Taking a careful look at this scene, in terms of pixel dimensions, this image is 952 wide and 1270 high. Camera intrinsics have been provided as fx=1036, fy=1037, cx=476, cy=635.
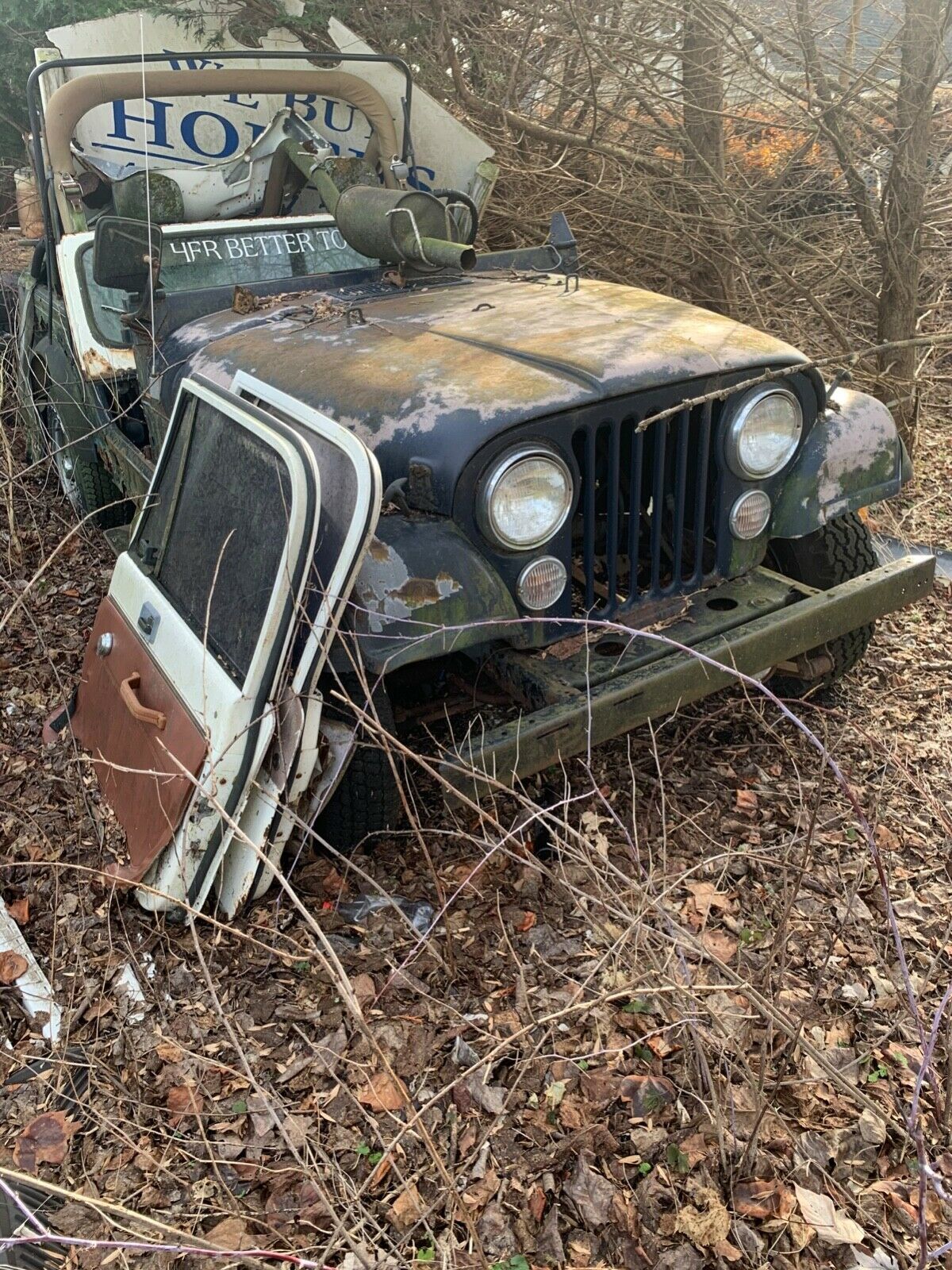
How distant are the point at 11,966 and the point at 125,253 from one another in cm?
222

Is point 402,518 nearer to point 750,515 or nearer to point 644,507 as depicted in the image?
point 644,507

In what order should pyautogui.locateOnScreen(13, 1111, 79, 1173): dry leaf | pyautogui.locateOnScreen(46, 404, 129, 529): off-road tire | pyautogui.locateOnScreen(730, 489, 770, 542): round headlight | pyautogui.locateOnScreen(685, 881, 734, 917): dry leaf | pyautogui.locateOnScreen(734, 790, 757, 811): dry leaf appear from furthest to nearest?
pyautogui.locateOnScreen(46, 404, 129, 529): off-road tire, pyautogui.locateOnScreen(734, 790, 757, 811): dry leaf, pyautogui.locateOnScreen(730, 489, 770, 542): round headlight, pyautogui.locateOnScreen(685, 881, 734, 917): dry leaf, pyautogui.locateOnScreen(13, 1111, 79, 1173): dry leaf

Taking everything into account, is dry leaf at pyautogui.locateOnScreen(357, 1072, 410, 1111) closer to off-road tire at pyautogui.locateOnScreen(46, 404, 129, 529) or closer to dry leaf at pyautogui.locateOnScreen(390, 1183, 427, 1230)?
dry leaf at pyautogui.locateOnScreen(390, 1183, 427, 1230)

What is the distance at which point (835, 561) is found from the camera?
3197mm

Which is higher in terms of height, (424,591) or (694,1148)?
(424,591)

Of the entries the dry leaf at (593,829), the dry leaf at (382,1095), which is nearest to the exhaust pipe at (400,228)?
the dry leaf at (593,829)

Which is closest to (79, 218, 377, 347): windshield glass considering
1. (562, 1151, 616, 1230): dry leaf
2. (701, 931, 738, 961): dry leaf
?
(701, 931, 738, 961): dry leaf

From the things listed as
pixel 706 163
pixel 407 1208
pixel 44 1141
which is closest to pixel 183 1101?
pixel 44 1141

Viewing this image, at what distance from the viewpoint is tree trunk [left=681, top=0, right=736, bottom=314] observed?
5.20 metres

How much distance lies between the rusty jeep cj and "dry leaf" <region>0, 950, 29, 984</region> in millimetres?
304

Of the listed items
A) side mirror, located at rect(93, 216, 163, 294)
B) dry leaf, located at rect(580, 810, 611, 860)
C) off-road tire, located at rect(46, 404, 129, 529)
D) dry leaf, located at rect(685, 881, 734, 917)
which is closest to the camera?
dry leaf, located at rect(685, 881, 734, 917)

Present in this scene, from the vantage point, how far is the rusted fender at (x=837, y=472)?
116 inches

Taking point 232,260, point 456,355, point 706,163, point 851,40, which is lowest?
point 456,355

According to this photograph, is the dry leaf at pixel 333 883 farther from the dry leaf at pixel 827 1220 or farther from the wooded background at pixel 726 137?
the wooded background at pixel 726 137
